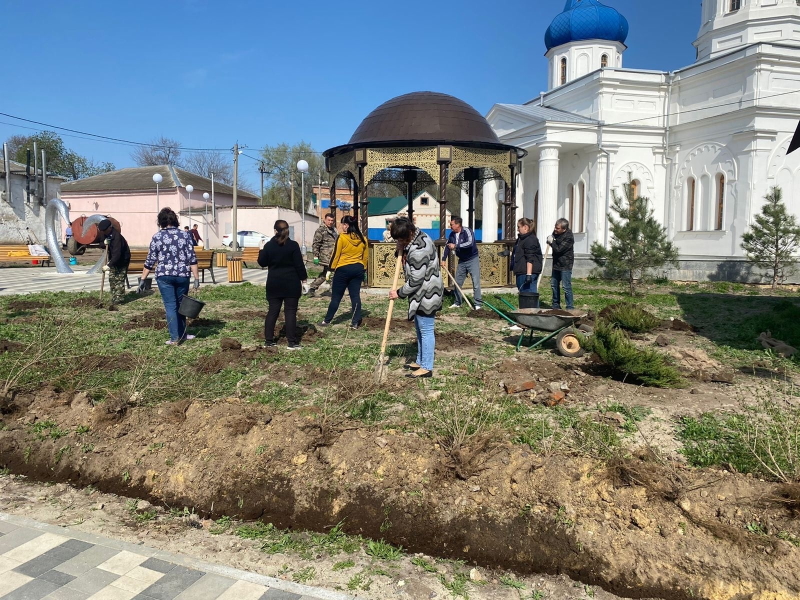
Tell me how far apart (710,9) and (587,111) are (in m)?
6.46

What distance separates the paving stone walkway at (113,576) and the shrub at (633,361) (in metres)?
4.04

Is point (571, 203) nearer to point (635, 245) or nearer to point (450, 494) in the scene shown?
point (635, 245)

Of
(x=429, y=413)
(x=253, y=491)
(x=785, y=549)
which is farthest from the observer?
(x=429, y=413)

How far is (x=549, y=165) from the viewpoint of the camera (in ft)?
71.2

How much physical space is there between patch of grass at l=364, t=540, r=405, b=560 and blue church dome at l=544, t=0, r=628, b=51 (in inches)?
1146

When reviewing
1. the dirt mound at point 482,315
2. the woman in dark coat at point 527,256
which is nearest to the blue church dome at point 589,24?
the woman in dark coat at point 527,256

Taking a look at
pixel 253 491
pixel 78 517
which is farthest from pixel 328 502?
pixel 78 517

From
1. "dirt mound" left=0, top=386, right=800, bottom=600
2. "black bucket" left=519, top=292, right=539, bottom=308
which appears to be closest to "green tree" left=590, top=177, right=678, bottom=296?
"black bucket" left=519, top=292, right=539, bottom=308

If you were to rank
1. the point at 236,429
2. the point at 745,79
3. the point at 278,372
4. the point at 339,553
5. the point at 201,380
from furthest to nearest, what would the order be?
the point at 745,79
the point at 278,372
the point at 201,380
the point at 236,429
the point at 339,553

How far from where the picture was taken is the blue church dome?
27281mm

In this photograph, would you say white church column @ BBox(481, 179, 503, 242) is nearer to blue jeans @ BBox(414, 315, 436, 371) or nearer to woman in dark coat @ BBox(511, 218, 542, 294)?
woman in dark coat @ BBox(511, 218, 542, 294)

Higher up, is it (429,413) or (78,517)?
(429,413)

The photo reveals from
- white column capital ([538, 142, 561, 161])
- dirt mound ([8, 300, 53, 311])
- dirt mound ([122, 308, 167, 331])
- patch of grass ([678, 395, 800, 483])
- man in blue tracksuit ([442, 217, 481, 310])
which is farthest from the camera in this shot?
white column capital ([538, 142, 561, 161])

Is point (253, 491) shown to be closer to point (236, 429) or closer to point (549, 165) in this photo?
point (236, 429)
